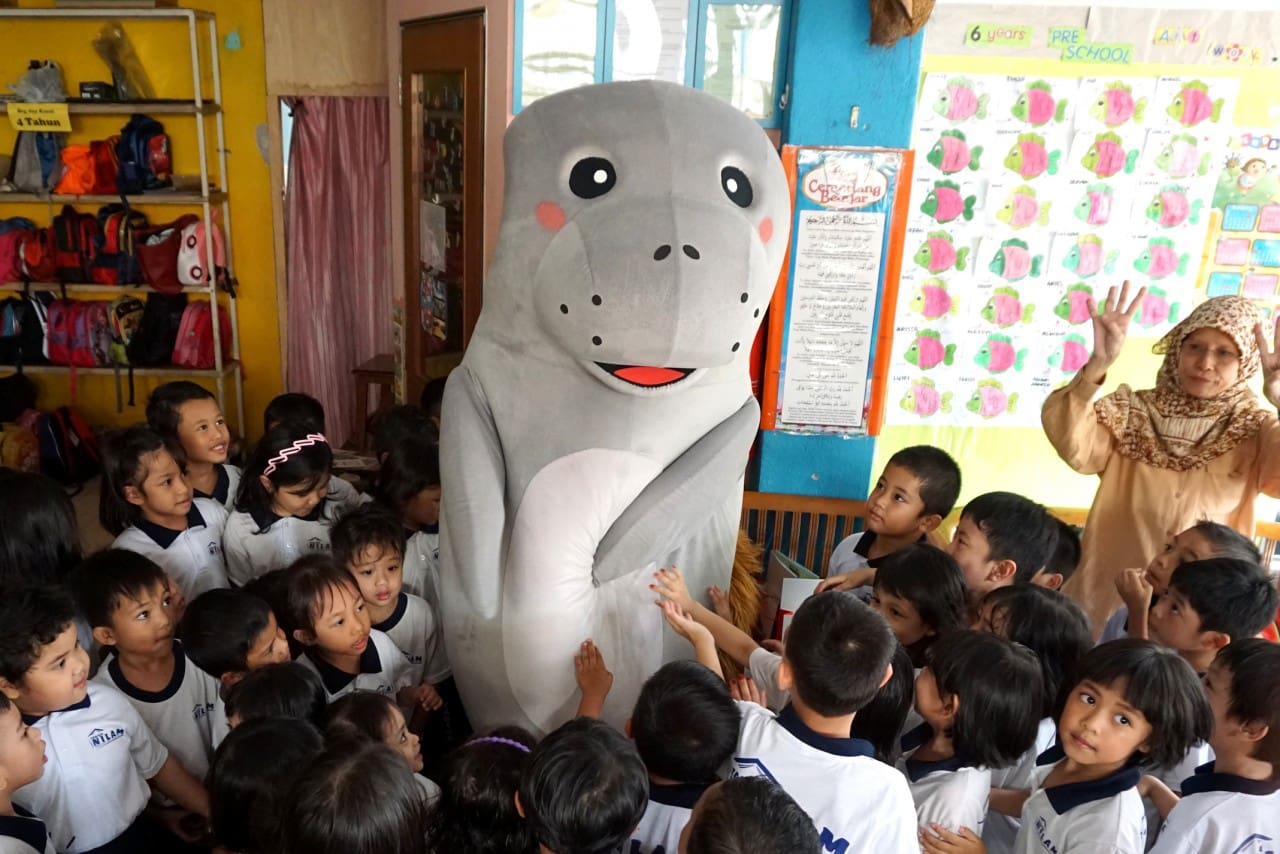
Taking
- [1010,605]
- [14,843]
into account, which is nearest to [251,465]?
[14,843]

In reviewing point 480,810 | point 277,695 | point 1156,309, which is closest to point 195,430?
point 277,695

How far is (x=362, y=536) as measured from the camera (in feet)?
6.82

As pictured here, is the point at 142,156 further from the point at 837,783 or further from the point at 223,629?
the point at 837,783

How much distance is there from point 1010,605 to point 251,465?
1.88 metres

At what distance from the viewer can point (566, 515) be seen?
1.96m

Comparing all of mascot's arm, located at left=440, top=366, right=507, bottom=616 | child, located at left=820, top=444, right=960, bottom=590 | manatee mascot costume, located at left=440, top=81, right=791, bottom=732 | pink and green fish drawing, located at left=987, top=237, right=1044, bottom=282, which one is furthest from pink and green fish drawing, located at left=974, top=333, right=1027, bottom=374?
mascot's arm, located at left=440, top=366, right=507, bottom=616

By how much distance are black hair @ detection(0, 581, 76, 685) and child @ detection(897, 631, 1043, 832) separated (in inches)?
58.9

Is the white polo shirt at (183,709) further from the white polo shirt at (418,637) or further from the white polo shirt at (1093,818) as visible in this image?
the white polo shirt at (1093,818)

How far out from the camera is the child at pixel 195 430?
2518mm

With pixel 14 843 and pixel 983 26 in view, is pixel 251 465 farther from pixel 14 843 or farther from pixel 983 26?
pixel 983 26

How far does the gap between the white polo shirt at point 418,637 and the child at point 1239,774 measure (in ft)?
5.12

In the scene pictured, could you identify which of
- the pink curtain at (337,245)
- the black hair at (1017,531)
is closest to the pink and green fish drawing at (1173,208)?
the black hair at (1017,531)

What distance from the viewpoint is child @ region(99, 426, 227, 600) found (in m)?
2.27

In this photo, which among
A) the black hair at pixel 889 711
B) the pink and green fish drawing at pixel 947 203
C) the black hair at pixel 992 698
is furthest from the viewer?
the pink and green fish drawing at pixel 947 203
